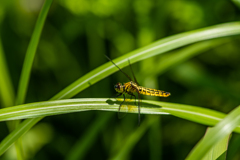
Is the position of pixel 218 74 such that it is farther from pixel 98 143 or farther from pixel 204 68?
pixel 98 143

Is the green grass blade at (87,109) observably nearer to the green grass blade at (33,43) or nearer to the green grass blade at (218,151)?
the green grass blade at (218,151)

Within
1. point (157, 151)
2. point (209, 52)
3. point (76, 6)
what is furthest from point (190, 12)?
point (157, 151)

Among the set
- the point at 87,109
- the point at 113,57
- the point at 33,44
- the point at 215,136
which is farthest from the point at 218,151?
the point at 113,57

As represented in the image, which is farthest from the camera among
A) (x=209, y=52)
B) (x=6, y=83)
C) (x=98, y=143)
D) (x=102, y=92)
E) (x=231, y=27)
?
(x=209, y=52)

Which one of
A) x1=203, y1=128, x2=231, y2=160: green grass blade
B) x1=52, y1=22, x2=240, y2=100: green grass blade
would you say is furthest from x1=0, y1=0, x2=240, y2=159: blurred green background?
x1=203, y1=128, x2=231, y2=160: green grass blade

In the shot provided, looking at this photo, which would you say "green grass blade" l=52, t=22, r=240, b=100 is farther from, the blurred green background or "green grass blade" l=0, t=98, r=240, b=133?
the blurred green background

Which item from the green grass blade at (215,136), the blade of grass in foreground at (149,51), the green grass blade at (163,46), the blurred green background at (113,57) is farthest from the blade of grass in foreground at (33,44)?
the blurred green background at (113,57)

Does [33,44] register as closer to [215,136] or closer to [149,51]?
[149,51]

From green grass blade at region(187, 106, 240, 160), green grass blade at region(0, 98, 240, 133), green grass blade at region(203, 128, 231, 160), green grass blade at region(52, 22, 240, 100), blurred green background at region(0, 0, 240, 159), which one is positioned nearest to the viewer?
green grass blade at region(187, 106, 240, 160)
